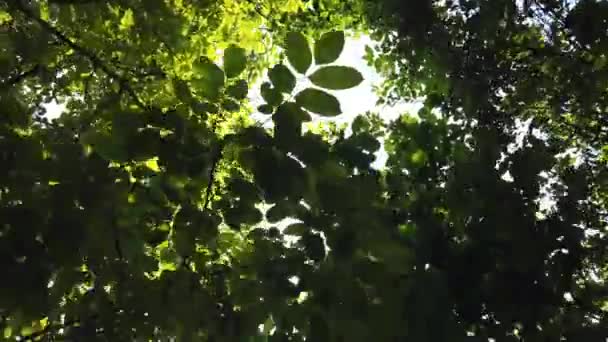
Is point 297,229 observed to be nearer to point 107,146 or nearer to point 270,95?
point 270,95

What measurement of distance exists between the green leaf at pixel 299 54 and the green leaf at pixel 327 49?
2 centimetres

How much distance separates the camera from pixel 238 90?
1.93 m

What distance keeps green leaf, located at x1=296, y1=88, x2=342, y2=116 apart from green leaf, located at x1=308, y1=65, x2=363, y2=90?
0.10 ft

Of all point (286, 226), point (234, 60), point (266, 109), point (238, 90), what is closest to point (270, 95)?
point (266, 109)

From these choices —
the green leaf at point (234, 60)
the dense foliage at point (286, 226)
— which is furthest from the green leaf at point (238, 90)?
the green leaf at point (234, 60)

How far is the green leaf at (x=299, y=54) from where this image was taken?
1.59 m

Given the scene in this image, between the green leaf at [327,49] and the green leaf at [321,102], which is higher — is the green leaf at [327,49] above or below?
above

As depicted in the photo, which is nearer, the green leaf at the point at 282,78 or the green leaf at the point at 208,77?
the green leaf at the point at 282,78

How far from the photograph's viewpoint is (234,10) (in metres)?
6.99

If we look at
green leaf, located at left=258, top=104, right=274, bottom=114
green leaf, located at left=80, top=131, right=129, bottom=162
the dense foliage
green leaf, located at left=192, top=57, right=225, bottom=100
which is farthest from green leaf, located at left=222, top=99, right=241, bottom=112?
green leaf, located at left=80, top=131, right=129, bottom=162

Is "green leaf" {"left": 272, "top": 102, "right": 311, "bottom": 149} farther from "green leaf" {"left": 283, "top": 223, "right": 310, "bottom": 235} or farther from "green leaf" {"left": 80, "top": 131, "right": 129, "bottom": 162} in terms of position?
"green leaf" {"left": 80, "top": 131, "right": 129, "bottom": 162}

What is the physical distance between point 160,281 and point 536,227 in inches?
52.0

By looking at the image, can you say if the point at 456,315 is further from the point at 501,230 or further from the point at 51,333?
the point at 51,333

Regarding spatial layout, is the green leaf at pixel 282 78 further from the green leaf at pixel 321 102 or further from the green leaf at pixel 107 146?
the green leaf at pixel 107 146
